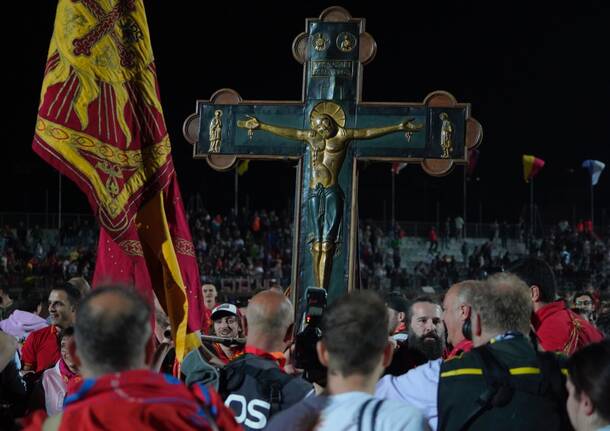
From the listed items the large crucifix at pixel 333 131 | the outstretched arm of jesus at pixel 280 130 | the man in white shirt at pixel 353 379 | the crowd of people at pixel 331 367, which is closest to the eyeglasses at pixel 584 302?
the crowd of people at pixel 331 367

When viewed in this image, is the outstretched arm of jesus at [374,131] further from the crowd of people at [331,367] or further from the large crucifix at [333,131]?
the crowd of people at [331,367]

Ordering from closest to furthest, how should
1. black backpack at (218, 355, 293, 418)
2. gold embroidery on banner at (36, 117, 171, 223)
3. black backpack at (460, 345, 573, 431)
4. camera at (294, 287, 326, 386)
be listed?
black backpack at (460, 345, 573, 431), black backpack at (218, 355, 293, 418), camera at (294, 287, 326, 386), gold embroidery on banner at (36, 117, 171, 223)

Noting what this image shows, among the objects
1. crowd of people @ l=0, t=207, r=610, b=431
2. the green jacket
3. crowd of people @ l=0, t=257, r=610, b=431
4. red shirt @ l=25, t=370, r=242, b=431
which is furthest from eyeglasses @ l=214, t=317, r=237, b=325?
red shirt @ l=25, t=370, r=242, b=431

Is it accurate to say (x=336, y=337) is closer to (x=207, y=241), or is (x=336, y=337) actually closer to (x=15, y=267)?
(x=15, y=267)

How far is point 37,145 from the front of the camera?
19.3 ft

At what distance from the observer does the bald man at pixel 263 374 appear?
12.9 ft

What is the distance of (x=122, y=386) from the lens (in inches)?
99.3

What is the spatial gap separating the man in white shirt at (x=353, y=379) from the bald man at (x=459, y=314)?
3.64ft

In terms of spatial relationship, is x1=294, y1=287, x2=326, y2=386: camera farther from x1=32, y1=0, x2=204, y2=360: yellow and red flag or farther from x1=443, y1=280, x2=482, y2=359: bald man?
x1=32, y1=0, x2=204, y2=360: yellow and red flag

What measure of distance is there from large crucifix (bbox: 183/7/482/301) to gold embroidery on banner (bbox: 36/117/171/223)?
2.22 metres

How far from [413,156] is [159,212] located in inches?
114

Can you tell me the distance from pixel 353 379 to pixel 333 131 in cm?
534

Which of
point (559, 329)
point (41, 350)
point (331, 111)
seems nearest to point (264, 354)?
point (559, 329)

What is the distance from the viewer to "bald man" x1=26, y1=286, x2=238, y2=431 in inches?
97.8
